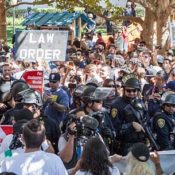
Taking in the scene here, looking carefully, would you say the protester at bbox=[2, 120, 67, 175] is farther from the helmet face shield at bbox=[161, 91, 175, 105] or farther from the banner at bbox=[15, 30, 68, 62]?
the banner at bbox=[15, 30, 68, 62]

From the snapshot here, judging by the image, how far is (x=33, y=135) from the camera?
17.3ft

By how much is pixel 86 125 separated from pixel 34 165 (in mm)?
1145

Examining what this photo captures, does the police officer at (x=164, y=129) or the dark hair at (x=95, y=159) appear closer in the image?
the dark hair at (x=95, y=159)

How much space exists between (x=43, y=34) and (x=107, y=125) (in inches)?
94.2

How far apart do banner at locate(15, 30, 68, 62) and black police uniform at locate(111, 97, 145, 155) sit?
1.39m

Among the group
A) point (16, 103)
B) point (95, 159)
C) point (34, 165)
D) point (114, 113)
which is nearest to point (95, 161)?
point (95, 159)

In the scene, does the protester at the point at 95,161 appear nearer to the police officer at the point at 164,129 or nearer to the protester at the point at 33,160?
the protester at the point at 33,160

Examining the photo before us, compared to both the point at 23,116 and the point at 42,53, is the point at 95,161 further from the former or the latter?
the point at 42,53

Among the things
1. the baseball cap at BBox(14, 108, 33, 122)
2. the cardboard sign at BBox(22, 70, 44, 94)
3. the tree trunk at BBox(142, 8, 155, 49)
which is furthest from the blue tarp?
the baseball cap at BBox(14, 108, 33, 122)

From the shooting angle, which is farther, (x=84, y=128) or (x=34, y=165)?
(x=84, y=128)

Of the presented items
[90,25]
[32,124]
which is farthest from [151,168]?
[90,25]

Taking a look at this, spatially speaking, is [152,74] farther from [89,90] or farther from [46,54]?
[89,90]

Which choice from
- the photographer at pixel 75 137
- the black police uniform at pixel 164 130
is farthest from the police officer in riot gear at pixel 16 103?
the black police uniform at pixel 164 130

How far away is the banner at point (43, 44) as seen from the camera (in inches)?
365
